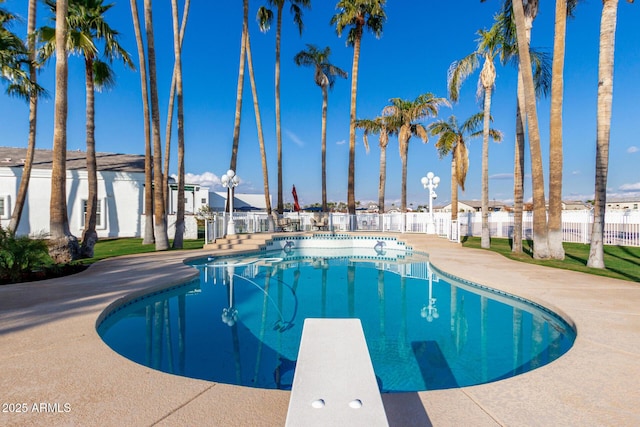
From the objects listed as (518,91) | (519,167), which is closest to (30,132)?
(518,91)

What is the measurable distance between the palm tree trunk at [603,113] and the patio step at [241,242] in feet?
36.9

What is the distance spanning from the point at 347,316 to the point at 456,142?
15168 mm

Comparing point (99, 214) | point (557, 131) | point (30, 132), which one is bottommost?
point (99, 214)

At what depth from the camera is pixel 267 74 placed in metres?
25.3

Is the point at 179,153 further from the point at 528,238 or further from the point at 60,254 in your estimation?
the point at 528,238

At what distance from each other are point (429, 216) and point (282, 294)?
1106cm

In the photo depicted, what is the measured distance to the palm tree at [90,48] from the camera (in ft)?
37.3

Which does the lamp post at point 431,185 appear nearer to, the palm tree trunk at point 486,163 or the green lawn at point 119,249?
the palm tree trunk at point 486,163

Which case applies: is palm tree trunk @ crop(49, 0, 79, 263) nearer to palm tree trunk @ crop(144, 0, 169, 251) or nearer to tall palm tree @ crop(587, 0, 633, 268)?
palm tree trunk @ crop(144, 0, 169, 251)

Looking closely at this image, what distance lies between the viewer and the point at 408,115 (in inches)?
812

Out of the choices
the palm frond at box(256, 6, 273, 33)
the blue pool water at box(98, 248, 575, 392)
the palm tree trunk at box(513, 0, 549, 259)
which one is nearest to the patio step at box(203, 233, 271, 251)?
the blue pool water at box(98, 248, 575, 392)

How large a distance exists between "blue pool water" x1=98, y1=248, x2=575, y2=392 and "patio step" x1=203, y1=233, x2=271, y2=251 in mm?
4481

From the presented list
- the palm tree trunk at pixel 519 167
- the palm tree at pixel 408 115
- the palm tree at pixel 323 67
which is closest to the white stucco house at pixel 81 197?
the palm tree at pixel 323 67

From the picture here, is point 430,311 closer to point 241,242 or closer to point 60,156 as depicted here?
point 241,242
